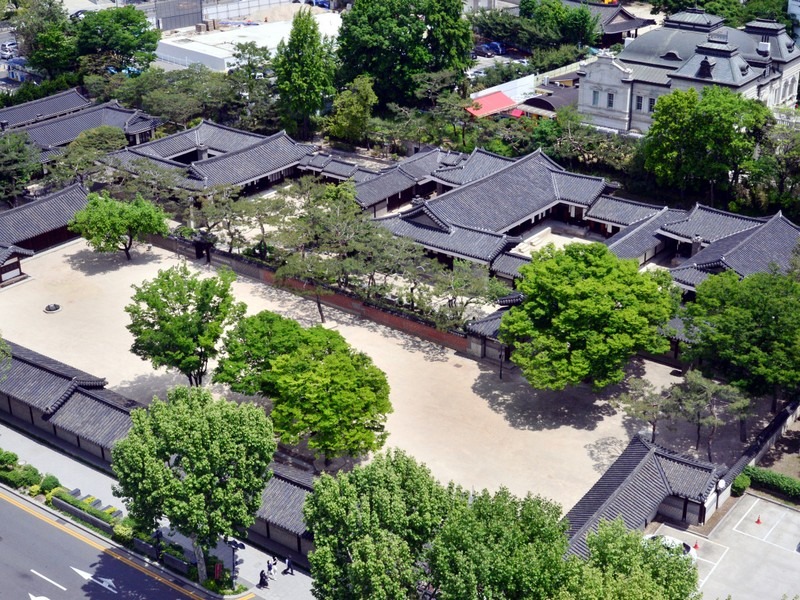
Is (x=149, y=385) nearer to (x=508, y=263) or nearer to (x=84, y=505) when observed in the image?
(x=84, y=505)

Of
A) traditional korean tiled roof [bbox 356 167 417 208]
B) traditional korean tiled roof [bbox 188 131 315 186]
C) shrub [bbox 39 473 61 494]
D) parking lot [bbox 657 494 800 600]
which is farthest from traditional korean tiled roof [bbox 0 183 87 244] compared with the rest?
parking lot [bbox 657 494 800 600]

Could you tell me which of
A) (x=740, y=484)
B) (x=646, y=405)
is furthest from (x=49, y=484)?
(x=740, y=484)

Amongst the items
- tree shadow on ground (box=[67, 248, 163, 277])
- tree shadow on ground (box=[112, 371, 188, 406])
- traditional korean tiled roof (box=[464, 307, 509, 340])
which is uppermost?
traditional korean tiled roof (box=[464, 307, 509, 340])

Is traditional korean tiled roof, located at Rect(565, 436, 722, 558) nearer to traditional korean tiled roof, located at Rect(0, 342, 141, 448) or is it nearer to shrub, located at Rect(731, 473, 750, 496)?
shrub, located at Rect(731, 473, 750, 496)

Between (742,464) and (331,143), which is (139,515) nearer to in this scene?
(742,464)

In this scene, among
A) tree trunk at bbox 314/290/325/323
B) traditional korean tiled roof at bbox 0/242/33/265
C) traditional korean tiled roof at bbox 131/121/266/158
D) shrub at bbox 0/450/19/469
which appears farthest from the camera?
traditional korean tiled roof at bbox 131/121/266/158

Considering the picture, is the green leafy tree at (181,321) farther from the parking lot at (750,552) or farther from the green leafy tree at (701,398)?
the parking lot at (750,552)
